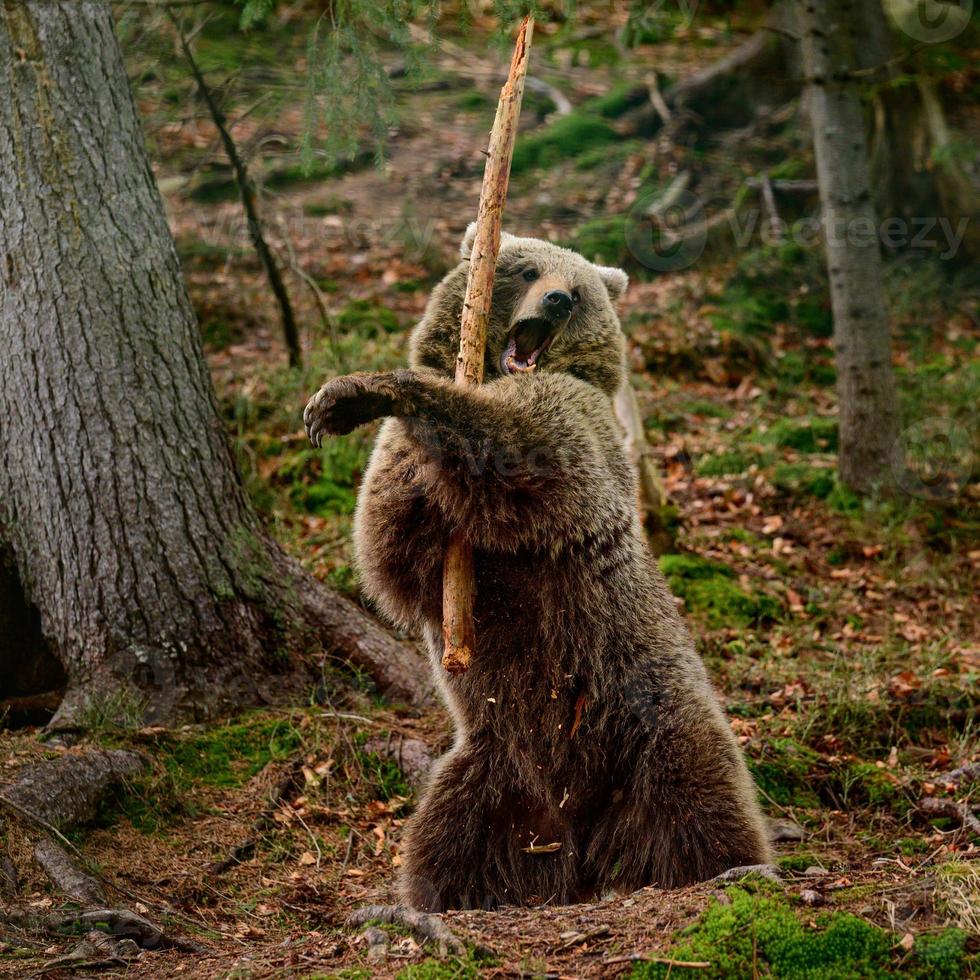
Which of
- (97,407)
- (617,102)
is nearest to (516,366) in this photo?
(97,407)

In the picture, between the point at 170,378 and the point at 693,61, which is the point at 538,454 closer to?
the point at 170,378

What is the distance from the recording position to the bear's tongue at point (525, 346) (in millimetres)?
4766

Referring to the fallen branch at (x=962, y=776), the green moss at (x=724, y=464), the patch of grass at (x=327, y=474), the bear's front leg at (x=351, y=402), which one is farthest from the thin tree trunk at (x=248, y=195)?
the fallen branch at (x=962, y=776)

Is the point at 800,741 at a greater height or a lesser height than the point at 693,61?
lesser

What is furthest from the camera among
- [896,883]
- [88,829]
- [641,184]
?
[641,184]

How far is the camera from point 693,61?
15828 millimetres

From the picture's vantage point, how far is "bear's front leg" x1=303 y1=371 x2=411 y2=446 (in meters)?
3.86

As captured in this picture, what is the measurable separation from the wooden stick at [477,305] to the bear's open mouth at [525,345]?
15.0 inches

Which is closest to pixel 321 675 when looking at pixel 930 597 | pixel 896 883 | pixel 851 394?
pixel 896 883

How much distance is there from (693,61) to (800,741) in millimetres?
12571

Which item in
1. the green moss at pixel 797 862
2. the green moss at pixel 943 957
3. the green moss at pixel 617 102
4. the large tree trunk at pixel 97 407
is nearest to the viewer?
the green moss at pixel 943 957

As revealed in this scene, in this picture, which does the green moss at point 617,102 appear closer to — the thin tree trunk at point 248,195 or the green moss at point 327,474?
the thin tree trunk at point 248,195

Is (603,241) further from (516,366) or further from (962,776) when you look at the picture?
(962,776)

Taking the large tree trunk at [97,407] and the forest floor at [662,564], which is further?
the large tree trunk at [97,407]
